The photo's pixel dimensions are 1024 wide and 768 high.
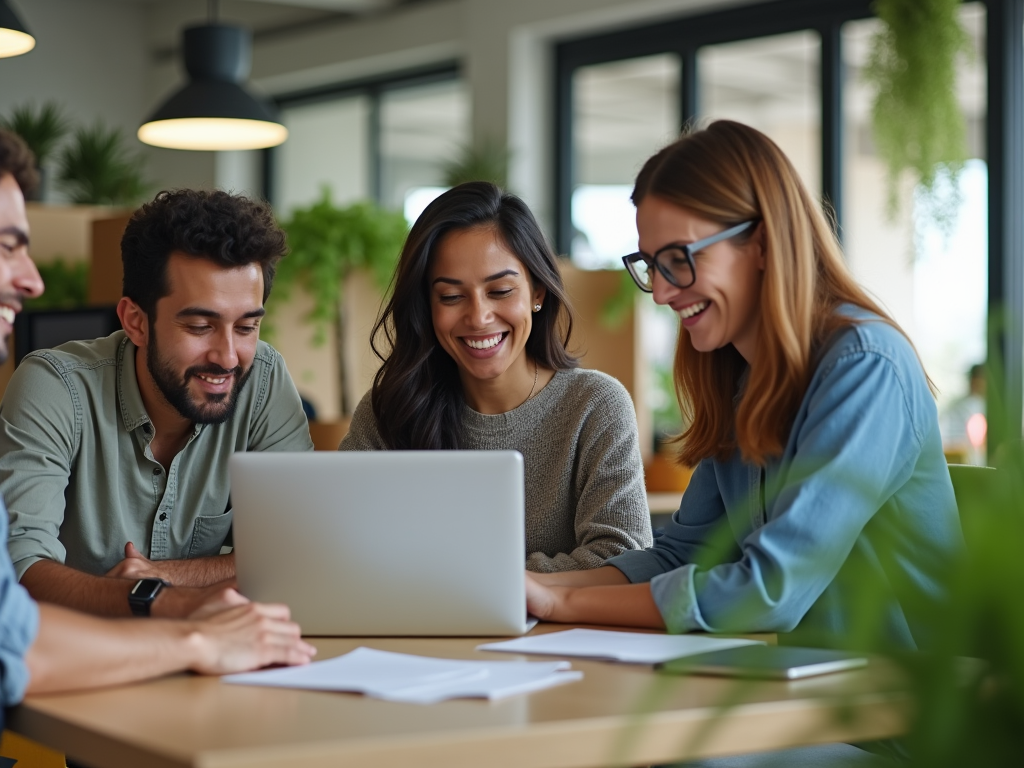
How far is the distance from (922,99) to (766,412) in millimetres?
3344

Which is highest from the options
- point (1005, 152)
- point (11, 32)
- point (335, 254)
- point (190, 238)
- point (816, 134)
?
point (816, 134)

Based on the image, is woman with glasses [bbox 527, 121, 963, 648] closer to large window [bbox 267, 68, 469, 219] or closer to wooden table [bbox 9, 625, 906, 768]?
wooden table [bbox 9, 625, 906, 768]

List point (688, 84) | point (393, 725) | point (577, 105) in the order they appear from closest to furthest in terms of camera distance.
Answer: point (393, 725) < point (688, 84) < point (577, 105)

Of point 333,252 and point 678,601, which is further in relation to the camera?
point 333,252

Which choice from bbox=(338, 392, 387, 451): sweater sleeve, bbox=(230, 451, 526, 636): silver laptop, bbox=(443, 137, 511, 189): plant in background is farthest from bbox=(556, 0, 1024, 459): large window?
bbox=(230, 451, 526, 636): silver laptop

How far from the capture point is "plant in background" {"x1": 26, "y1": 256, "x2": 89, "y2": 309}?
4.77 meters

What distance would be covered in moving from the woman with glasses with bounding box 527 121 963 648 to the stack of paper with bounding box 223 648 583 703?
280 millimetres

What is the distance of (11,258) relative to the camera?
5.04ft

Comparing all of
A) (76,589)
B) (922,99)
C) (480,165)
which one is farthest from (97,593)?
(480,165)

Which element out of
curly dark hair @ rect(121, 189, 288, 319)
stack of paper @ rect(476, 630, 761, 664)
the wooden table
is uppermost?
curly dark hair @ rect(121, 189, 288, 319)

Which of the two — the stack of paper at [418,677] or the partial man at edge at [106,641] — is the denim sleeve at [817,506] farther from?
the partial man at edge at [106,641]

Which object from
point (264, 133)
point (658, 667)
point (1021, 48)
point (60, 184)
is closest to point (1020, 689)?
point (658, 667)

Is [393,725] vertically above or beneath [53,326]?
beneath

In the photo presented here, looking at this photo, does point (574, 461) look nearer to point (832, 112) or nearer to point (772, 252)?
point (772, 252)
